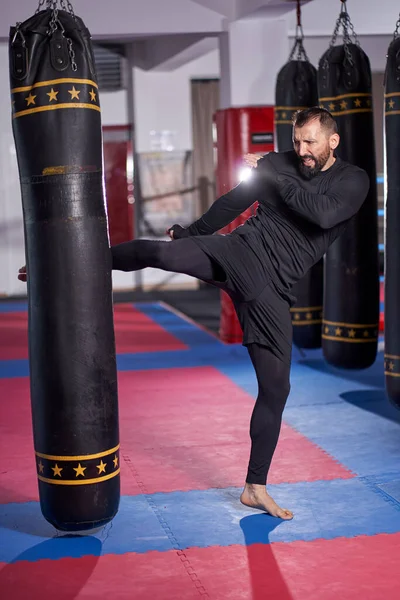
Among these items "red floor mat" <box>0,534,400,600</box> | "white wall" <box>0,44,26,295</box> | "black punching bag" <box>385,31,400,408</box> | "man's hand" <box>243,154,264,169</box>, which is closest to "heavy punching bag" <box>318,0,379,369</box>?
"black punching bag" <box>385,31,400,408</box>

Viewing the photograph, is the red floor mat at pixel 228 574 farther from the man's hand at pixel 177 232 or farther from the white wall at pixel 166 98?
the white wall at pixel 166 98

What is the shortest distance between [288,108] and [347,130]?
1100 millimetres

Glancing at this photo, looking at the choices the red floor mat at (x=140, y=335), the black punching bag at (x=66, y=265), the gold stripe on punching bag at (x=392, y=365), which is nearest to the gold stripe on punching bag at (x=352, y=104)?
the gold stripe on punching bag at (x=392, y=365)

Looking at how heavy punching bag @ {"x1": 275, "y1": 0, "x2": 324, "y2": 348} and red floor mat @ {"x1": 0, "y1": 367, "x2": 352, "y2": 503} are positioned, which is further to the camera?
heavy punching bag @ {"x1": 275, "y1": 0, "x2": 324, "y2": 348}

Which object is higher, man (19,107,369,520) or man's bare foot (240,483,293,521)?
man (19,107,369,520)

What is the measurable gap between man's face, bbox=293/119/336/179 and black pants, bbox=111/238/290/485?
1.81ft

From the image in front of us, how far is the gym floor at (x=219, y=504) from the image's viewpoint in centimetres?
301

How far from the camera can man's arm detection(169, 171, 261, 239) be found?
3.62 m

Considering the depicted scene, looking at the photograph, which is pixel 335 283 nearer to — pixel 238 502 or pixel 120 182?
pixel 238 502

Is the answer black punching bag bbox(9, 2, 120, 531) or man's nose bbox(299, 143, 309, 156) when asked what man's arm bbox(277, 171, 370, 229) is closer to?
man's nose bbox(299, 143, 309, 156)

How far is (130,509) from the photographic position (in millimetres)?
3750

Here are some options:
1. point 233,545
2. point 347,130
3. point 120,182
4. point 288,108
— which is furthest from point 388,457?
point 120,182

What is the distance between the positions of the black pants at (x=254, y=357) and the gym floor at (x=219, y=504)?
29 cm

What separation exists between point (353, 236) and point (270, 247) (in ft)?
6.71
